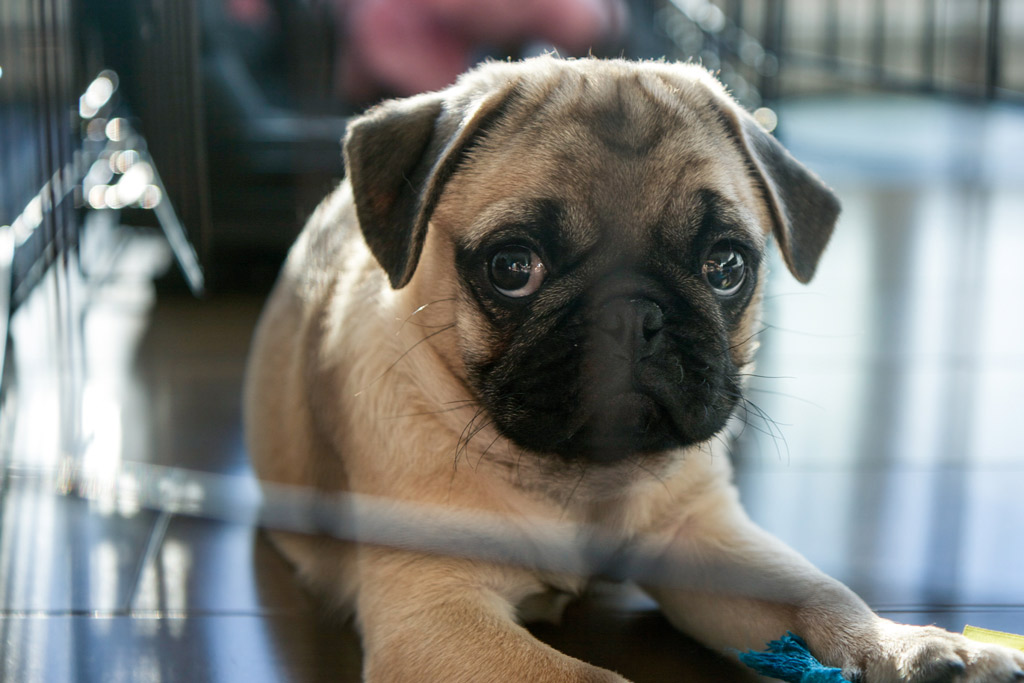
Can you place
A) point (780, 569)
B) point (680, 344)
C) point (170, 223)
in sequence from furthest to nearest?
point (170, 223) < point (780, 569) < point (680, 344)

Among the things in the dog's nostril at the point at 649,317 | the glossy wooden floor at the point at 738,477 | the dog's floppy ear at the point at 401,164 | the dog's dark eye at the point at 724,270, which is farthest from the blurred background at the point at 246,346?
the dog's floppy ear at the point at 401,164

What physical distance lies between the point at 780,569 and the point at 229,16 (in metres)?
4.08

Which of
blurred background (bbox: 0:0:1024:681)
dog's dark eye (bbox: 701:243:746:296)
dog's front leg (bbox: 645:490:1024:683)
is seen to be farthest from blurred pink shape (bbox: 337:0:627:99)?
dog's front leg (bbox: 645:490:1024:683)

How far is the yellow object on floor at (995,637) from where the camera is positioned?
64.8 inches

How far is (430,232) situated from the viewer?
1.80 meters

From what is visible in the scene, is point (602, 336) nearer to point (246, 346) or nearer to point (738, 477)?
point (738, 477)

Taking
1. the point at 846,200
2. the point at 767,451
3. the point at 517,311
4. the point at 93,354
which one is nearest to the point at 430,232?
the point at 517,311

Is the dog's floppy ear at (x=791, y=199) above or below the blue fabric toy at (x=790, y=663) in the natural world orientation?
above

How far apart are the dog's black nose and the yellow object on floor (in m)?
0.75

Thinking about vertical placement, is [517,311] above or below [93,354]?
above

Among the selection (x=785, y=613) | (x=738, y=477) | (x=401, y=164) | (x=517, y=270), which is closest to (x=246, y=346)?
(x=738, y=477)

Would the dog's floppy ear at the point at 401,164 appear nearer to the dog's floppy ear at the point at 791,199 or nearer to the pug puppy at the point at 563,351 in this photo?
the pug puppy at the point at 563,351

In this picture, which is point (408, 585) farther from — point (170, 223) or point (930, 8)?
point (930, 8)

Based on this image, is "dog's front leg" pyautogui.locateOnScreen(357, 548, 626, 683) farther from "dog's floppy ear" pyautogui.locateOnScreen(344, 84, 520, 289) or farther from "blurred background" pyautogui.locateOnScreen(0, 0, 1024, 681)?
"dog's floppy ear" pyautogui.locateOnScreen(344, 84, 520, 289)
